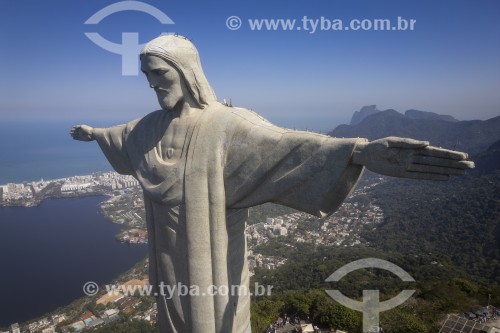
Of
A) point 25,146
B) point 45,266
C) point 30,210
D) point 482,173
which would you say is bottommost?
point 45,266

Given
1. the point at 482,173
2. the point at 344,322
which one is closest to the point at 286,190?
the point at 344,322

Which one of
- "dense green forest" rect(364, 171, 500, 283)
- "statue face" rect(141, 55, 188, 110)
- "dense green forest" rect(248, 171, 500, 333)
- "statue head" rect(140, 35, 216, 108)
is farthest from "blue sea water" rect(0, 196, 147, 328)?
"statue head" rect(140, 35, 216, 108)

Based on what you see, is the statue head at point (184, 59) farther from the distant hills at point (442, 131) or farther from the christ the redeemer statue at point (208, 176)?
the distant hills at point (442, 131)

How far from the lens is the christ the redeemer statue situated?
9.04 ft

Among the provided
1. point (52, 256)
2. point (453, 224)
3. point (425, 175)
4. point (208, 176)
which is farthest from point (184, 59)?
point (453, 224)

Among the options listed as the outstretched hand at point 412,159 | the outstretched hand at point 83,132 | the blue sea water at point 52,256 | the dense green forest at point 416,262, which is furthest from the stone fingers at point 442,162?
the blue sea water at point 52,256

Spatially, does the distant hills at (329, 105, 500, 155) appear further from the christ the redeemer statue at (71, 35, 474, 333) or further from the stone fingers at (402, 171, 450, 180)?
the stone fingers at (402, 171, 450, 180)

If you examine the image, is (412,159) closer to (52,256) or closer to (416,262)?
(416,262)

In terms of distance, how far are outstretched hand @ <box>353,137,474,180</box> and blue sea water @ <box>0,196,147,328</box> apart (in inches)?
1227

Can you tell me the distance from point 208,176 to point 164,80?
911 millimetres

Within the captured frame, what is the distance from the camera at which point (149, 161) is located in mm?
3293

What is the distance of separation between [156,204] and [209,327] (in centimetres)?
120

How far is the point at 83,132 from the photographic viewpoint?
13.2ft

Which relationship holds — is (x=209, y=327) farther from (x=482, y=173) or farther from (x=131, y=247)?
(x=482, y=173)
